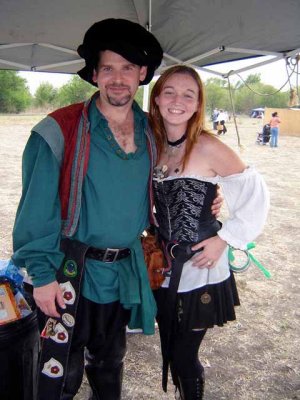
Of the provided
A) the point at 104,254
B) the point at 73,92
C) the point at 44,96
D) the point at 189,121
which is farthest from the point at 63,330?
the point at 44,96

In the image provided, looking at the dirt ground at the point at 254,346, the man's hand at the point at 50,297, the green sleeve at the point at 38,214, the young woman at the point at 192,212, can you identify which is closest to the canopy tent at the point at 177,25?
the young woman at the point at 192,212

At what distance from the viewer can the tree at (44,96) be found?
154 feet

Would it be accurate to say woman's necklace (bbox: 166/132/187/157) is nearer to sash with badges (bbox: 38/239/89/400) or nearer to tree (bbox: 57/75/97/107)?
sash with badges (bbox: 38/239/89/400)

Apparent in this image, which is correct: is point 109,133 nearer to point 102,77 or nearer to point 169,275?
point 102,77

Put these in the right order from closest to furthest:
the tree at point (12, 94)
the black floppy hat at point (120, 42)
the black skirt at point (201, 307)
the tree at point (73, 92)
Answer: the black floppy hat at point (120, 42)
the black skirt at point (201, 307)
the tree at point (12, 94)
the tree at point (73, 92)

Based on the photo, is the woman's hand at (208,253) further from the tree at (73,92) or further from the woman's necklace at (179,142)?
the tree at (73,92)

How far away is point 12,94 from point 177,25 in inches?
1683

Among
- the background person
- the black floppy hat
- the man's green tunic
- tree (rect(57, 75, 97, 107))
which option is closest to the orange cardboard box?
the man's green tunic

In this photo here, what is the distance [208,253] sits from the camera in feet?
5.43

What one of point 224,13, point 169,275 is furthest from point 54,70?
point 169,275

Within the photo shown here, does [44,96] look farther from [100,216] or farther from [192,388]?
[192,388]

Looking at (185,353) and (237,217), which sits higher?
(237,217)

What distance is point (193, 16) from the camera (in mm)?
2586

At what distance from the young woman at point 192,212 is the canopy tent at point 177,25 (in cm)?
110
